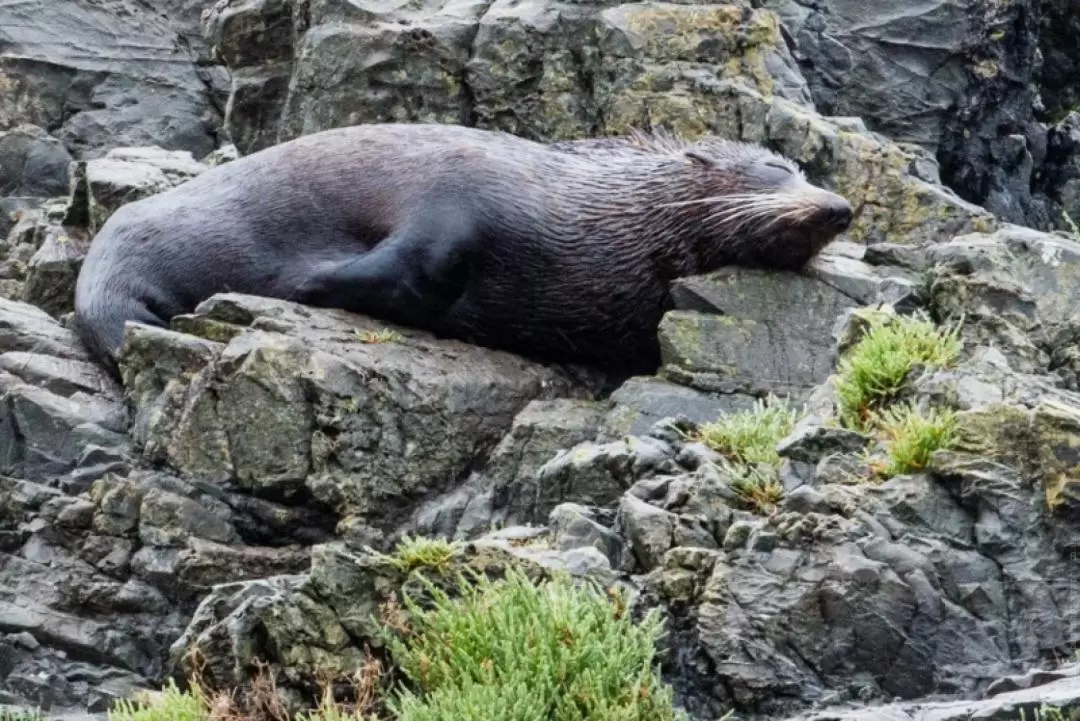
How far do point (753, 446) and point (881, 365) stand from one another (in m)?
0.81

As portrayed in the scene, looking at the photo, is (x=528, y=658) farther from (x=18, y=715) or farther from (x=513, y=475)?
(x=513, y=475)

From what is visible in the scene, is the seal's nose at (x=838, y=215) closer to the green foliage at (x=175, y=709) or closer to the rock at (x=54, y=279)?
the rock at (x=54, y=279)

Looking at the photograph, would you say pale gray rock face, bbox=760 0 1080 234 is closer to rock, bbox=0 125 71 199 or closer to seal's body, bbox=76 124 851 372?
seal's body, bbox=76 124 851 372

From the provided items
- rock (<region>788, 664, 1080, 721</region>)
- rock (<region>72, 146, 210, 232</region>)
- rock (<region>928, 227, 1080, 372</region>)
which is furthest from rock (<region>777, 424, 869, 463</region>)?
rock (<region>72, 146, 210, 232</region>)

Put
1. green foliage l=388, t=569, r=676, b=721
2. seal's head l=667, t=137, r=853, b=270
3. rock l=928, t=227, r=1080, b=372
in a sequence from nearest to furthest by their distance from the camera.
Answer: green foliage l=388, t=569, r=676, b=721 → rock l=928, t=227, r=1080, b=372 → seal's head l=667, t=137, r=853, b=270

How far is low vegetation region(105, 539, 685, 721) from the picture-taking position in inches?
347

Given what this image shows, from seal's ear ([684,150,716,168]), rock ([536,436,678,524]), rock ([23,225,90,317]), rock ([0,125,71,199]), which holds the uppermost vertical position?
seal's ear ([684,150,716,168])

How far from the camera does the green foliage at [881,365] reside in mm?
11180

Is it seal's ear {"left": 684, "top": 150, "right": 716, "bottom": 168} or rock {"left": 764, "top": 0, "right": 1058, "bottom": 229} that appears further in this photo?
rock {"left": 764, "top": 0, "right": 1058, "bottom": 229}

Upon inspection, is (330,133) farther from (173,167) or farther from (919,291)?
(919,291)

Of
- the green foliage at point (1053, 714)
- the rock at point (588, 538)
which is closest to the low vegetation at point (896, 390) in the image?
the rock at point (588, 538)

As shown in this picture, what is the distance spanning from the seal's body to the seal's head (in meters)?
0.01

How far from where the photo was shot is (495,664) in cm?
906

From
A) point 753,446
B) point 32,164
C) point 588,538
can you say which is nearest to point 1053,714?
point 588,538
